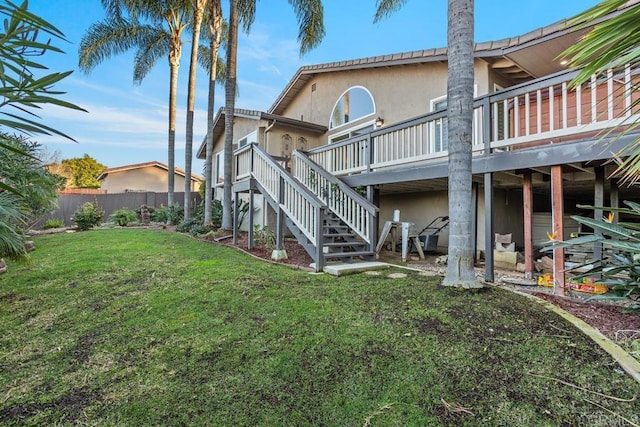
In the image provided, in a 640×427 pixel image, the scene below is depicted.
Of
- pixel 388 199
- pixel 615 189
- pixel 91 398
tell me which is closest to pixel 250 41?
pixel 388 199

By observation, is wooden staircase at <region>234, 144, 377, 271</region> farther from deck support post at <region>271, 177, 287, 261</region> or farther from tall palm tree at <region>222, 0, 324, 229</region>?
tall palm tree at <region>222, 0, 324, 229</region>

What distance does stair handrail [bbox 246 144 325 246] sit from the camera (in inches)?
236

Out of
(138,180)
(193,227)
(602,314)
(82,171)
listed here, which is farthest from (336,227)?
(82,171)

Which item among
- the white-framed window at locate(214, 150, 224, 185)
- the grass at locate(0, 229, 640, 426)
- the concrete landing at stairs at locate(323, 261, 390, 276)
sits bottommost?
the grass at locate(0, 229, 640, 426)

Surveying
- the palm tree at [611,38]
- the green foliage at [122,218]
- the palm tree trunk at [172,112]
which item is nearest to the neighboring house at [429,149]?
the palm tree at [611,38]

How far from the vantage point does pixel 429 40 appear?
11.9m

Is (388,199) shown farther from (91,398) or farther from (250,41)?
(91,398)

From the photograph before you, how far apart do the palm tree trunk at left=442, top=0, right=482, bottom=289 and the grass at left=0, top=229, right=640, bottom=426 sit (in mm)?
393

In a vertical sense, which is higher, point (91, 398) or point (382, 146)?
point (382, 146)

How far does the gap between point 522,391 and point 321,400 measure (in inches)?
54.9

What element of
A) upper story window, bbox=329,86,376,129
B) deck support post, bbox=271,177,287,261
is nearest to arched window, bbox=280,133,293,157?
upper story window, bbox=329,86,376,129

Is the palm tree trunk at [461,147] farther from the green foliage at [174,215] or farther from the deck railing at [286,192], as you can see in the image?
the green foliage at [174,215]

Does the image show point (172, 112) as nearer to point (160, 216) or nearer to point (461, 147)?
point (160, 216)

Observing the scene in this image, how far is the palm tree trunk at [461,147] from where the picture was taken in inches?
159
